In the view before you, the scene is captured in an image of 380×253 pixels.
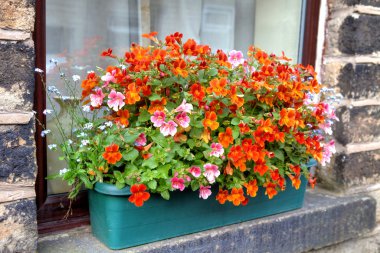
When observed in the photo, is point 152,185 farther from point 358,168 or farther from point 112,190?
point 358,168

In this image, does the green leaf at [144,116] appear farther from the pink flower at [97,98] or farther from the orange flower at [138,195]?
the orange flower at [138,195]

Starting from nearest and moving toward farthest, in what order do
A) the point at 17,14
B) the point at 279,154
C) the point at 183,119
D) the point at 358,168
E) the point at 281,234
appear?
the point at 17,14 → the point at 183,119 → the point at 279,154 → the point at 281,234 → the point at 358,168

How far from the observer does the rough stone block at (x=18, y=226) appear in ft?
4.86

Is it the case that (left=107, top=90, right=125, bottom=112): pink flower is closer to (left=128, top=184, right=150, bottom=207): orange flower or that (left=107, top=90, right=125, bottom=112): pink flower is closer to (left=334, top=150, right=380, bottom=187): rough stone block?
(left=128, top=184, right=150, bottom=207): orange flower

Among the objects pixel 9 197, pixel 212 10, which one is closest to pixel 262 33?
pixel 212 10

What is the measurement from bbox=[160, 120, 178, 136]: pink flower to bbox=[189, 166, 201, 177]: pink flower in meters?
0.14

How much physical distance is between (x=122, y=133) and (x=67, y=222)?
20.1 inches

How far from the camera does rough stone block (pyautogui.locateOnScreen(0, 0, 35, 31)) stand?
144 cm

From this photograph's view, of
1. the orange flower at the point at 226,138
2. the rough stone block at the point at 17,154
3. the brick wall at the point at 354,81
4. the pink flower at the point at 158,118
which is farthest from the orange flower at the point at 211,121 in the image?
the brick wall at the point at 354,81

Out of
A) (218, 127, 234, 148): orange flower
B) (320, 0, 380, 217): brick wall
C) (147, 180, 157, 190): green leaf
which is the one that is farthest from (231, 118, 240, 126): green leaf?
(320, 0, 380, 217): brick wall

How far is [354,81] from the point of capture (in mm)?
2346

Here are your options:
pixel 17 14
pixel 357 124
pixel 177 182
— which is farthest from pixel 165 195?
pixel 357 124

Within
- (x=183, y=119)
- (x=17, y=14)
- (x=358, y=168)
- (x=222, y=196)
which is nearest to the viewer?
(x=17, y=14)

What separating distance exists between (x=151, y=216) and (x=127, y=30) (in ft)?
2.99
